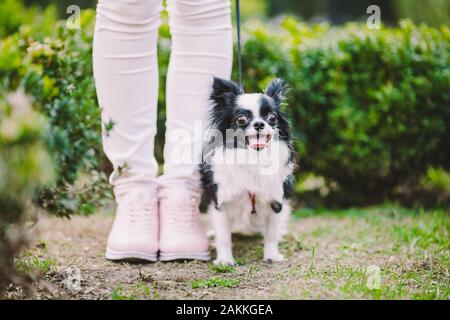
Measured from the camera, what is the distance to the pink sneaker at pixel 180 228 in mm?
2744

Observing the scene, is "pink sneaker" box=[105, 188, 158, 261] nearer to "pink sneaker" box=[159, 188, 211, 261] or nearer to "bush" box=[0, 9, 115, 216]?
"pink sneaker" box=[159, 188, 211, 261]

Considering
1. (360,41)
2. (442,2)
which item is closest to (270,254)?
(360,41)

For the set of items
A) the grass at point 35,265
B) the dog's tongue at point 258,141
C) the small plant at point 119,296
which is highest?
the dog's tongue at point 258,141

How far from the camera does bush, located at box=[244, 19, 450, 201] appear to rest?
4234 mm

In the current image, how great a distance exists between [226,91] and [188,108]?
0.89 ft

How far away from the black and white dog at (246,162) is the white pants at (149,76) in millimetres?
138

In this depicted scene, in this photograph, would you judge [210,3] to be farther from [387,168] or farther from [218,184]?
[387,168]

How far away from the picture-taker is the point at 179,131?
286 centimetres

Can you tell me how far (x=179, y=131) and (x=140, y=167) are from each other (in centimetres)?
28

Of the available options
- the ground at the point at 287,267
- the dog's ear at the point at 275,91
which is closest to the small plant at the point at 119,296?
the ground at the point at 287,267

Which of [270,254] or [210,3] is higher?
[210,3]

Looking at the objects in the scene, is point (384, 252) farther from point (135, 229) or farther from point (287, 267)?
point (135, 229)

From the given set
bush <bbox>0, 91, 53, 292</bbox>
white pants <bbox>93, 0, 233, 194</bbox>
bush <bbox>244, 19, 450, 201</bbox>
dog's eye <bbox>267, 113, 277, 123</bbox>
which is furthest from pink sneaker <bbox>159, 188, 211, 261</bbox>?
bush <bbox>244, 19, 450, 201</bbox>

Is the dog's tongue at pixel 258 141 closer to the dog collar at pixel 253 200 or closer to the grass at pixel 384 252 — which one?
the dog collar at pixel 253 200
